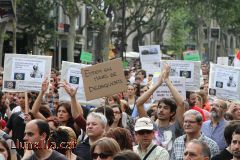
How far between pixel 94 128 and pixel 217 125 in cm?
252

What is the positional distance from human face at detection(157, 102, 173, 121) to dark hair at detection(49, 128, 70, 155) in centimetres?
184

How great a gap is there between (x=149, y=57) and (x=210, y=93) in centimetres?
911

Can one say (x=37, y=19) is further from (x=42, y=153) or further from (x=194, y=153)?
(x=194, y=153)

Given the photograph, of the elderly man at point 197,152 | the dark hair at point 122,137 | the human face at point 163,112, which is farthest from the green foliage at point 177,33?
Result: the elderly man at point 197,152

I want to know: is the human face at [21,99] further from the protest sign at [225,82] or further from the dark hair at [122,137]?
the dark hair at [122,137]

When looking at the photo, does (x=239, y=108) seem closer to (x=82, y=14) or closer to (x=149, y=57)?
(x=149, y=57)

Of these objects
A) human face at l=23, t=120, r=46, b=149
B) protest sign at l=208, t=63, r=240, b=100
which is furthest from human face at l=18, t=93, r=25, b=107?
human face at l=23, t=120, r=46, b=149

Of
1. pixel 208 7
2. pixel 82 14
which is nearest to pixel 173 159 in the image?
pixel 208 7

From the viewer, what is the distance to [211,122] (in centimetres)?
1104

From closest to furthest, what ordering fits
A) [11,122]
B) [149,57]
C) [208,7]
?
[11,122], [149,57], [208,7]

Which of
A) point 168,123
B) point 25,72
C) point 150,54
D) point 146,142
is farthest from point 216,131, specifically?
point 150,54

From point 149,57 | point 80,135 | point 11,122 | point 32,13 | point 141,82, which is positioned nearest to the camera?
point 80,135

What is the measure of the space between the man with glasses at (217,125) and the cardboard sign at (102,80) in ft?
A: 4.25

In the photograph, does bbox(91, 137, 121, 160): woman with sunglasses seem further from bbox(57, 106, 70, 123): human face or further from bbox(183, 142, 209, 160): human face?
bbox(57, 106, 70, 123): human face
